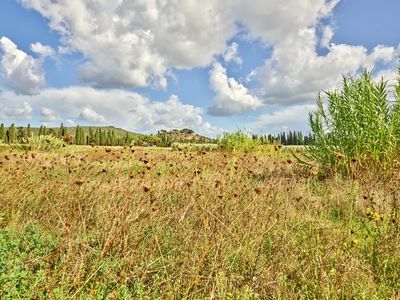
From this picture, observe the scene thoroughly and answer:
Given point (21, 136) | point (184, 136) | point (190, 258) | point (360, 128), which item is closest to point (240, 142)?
point (360, 128)

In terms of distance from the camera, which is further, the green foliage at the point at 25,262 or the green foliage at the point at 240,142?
the green foliage at the point at 240,142

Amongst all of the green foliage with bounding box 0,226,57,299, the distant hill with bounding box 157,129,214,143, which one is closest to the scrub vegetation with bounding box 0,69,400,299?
the green foliage with bounding box 0,226,57,299

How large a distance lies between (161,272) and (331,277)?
1.35m

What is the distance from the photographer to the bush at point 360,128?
5.94m

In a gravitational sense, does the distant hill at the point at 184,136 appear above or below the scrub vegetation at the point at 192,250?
above

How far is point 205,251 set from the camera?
8.08 feet

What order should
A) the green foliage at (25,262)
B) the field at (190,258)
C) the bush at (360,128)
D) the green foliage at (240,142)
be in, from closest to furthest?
the green foliage at (25,262) < the field at (190,258) < the bush at (360,128) < the green foliage at (240,142)

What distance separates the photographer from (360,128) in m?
6.13

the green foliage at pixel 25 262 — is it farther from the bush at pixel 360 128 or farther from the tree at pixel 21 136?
the tree at pixel 21 136

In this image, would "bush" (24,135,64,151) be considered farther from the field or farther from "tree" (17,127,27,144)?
the field

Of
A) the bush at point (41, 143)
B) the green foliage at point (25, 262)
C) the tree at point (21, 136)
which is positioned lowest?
the green foliage at point (25, 262)

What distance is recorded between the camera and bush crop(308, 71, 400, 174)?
594 centimetres

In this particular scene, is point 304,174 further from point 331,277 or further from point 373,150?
point 331,277

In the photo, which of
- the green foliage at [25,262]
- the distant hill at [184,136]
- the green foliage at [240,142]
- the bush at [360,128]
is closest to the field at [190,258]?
the green foliage at [25,262]
